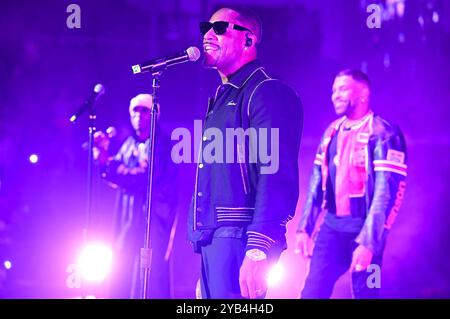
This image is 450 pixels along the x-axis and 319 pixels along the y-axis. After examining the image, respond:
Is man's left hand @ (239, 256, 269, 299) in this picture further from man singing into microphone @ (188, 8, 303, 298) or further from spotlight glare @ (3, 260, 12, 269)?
spotlight glare @ (3, 260, 12, 269)

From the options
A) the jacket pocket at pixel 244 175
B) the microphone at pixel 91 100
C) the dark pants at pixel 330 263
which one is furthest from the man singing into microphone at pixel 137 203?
the jacket pocket at pixel 244 175

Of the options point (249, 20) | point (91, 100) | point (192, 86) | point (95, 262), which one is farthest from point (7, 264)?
point (249, 20)

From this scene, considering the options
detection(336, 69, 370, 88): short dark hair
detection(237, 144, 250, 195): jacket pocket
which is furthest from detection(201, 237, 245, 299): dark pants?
detection(336, 69, 370, 88): short dark hair

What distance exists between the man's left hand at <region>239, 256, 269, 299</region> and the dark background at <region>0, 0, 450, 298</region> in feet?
4.61

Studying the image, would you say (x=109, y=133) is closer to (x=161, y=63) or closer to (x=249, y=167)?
(x=161, y=63)

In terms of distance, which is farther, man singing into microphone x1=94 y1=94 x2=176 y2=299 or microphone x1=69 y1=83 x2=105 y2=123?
man singing into microphone x1=94 y1=94 x2=176 y2=299

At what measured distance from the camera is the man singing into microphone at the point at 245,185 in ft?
10.2

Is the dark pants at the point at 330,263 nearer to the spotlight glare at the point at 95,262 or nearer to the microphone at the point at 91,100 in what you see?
the spotlight glare at the point at 95,262

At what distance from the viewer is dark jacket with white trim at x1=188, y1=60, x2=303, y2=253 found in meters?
3.15

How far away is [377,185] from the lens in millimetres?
4133

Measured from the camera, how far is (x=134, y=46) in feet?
14.8

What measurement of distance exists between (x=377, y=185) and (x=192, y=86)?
4.53 feet
